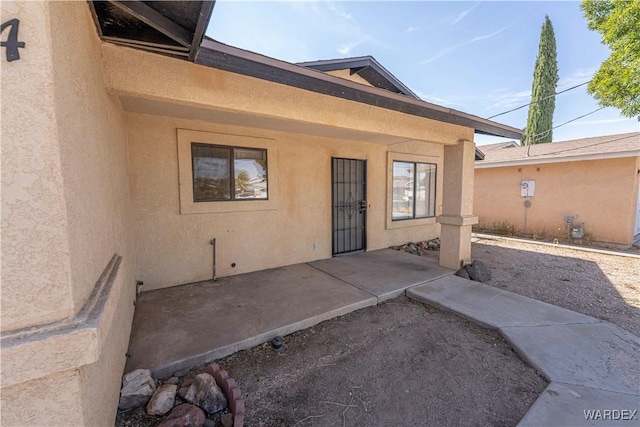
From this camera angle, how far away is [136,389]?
2.13 meters

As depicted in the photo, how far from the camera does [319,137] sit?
232 inches

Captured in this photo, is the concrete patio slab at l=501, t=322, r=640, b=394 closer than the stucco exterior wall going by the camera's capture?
No

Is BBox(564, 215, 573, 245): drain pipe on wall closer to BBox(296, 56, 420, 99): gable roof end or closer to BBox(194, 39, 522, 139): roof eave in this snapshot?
BBox(296, 56, 420, 99): gable roof end

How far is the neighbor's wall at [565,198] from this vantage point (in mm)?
8297

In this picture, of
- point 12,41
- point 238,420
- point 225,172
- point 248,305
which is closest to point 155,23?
point 12,41

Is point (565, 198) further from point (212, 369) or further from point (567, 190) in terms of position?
point (212, 369)

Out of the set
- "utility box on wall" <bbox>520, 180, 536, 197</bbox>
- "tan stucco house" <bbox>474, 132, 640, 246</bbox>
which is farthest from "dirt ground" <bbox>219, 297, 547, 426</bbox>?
"utility box on wall" <bbox>520, 180, 536, 197</bbox>

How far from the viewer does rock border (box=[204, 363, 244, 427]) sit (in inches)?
75.8

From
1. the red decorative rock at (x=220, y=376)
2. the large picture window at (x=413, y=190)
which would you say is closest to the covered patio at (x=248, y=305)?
the red decorative rock at (x=220, y=376)

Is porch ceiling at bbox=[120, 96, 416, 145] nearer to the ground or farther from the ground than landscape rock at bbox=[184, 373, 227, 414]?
farther from the ground

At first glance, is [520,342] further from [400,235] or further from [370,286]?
[400,235]

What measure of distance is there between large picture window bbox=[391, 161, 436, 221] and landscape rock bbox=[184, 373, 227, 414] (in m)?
6.20

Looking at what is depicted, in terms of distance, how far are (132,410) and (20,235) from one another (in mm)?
1874

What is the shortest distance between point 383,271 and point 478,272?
187 cm
